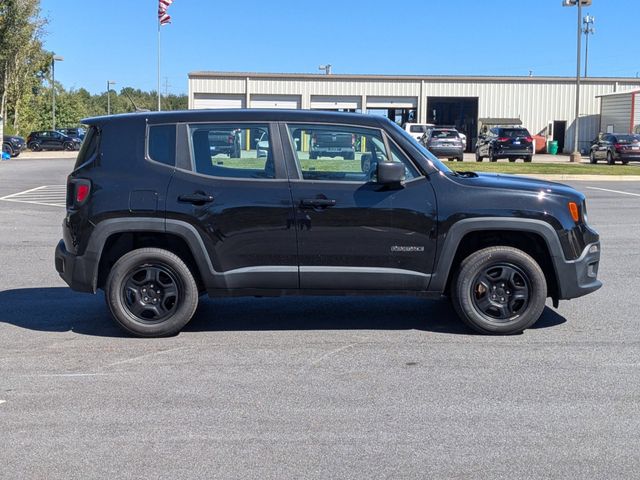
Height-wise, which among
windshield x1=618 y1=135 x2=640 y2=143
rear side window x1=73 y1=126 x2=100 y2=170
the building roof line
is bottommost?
rear side window x1=73 y1=126 x2=100 y2=170

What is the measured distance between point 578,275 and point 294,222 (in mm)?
Result: 2362

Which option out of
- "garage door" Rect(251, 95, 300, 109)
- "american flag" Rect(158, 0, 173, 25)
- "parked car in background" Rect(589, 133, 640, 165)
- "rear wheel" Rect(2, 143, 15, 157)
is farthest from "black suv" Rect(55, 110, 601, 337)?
"garage door" Rect(251, 95, 300, 109)

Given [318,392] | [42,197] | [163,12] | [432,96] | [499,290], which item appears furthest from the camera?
[432,96]

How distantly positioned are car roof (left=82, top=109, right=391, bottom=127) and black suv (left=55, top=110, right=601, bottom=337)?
12mm

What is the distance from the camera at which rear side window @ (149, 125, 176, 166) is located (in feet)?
22.3

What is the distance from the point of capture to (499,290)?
6.89 meters

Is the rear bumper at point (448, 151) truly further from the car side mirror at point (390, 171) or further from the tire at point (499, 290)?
the car side mirror at point (390, 171)

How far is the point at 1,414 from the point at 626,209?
15.6 m

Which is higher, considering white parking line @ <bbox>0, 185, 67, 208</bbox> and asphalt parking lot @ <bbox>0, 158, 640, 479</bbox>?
white parking line @ <bbox>0, 185, 67, 208</bbox>


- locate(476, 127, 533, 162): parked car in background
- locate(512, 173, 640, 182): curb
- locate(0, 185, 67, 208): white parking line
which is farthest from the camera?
locate(476, 127, 533, 162): parked car in background

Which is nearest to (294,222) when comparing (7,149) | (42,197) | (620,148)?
(42,197)

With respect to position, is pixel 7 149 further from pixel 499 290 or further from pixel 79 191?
pixel 499 290

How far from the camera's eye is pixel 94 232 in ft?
22.1

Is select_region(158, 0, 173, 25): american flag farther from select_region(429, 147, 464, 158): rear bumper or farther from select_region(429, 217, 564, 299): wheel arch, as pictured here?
select_region(429, 217, 564, 299): wheel arch
